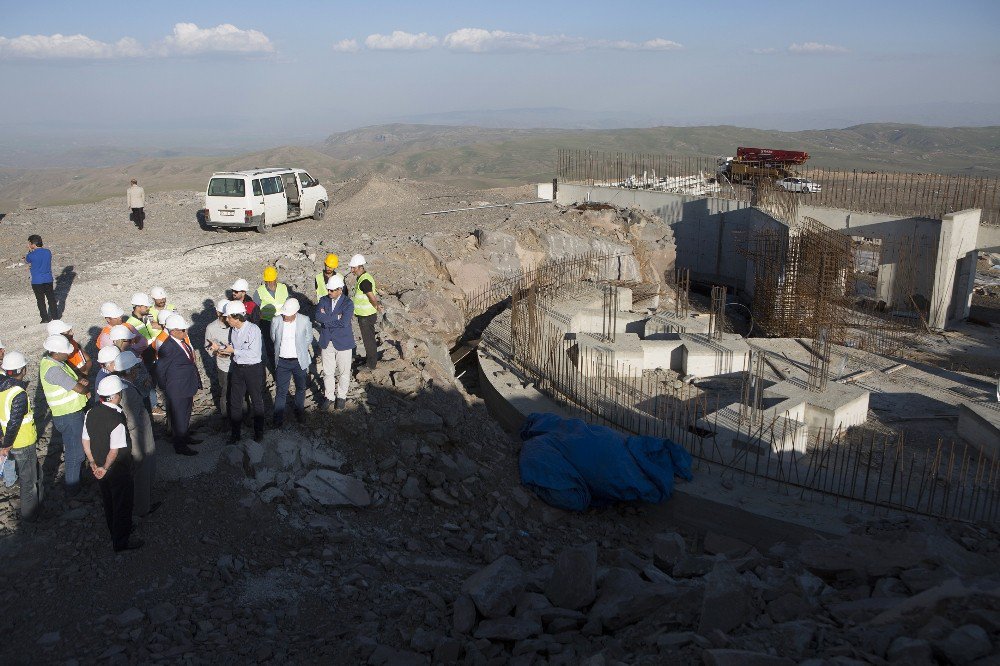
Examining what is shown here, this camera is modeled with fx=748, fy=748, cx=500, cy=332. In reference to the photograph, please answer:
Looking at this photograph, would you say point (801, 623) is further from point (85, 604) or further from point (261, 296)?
point (261, 296)

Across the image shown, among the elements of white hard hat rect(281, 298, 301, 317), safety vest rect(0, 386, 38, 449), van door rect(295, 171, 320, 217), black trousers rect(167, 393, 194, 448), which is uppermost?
van door rect(295, 171, 320, 217)

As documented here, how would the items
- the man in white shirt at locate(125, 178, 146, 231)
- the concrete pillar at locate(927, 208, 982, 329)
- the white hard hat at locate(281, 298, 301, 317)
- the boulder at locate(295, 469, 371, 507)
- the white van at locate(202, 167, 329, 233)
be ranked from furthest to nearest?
the concrete pillar at locate(927, 208, 982, 329) < the man in white shirt at locate(125, 178, 146, 231) < the white van at locate(202, 167, 329, 233) < the white hard hat at locate(281, 298, 301, 317) < the boulder at locate(295, 469, 371, 507)

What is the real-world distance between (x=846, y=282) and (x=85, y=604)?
556 inches

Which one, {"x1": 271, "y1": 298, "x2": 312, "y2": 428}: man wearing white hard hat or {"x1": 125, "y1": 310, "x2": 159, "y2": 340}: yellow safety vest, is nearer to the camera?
{"x1": 271, "y1": 298, "x2": 312, "y2": 428}: man wearing white hard hat

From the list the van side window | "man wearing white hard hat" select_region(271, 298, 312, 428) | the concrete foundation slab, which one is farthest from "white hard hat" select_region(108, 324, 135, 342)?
the van side window

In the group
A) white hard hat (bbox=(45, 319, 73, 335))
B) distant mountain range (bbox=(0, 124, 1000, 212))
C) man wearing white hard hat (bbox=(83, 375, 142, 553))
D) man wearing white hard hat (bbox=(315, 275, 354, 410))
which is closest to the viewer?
man wearing white hard hat (bbox=(83, 375, 142, 553))

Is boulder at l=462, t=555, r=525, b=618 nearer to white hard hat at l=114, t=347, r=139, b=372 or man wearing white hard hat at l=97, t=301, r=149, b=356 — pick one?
white hard hat at l=114, t=347, r=139, b=372

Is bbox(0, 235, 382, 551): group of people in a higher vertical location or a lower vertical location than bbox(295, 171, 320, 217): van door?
lower

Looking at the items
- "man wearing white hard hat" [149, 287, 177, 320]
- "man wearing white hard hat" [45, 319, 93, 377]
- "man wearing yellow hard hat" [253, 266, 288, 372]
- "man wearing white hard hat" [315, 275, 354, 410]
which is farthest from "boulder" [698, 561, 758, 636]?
"man wearing white hard hat" [149, 287, 177, 320]

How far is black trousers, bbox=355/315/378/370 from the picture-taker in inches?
309

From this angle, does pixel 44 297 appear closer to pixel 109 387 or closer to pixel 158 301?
pixel 158 301

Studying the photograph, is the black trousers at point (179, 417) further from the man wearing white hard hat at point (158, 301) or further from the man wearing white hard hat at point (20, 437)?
the man wearing white hard hat at point (158, 301)

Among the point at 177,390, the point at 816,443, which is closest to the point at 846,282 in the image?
the point at 816,443

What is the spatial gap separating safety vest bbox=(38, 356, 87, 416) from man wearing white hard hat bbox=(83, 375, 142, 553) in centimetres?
56
